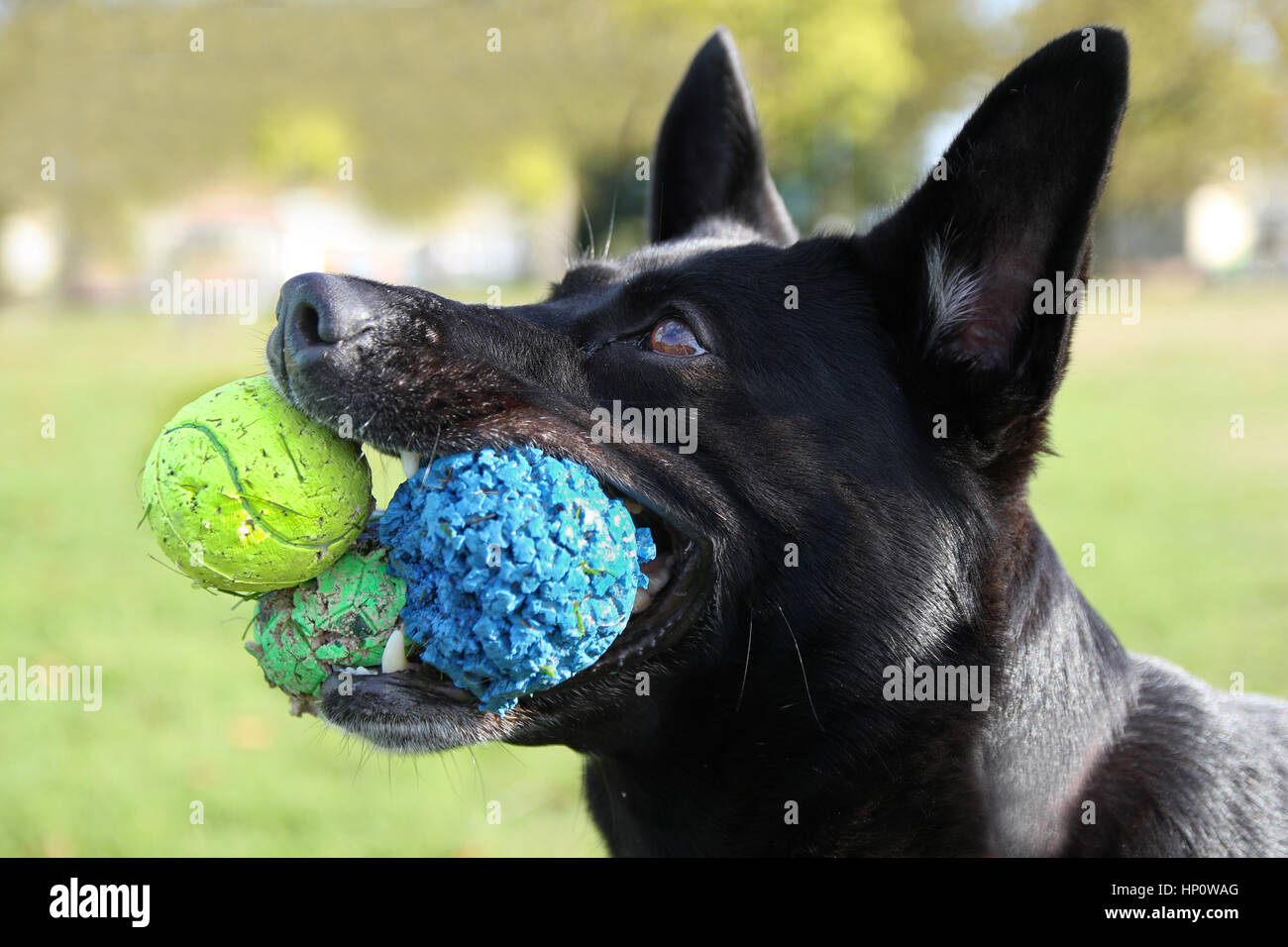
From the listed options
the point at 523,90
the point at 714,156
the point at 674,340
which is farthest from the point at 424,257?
the point at 674,340

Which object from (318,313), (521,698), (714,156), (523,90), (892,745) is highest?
(523,90)

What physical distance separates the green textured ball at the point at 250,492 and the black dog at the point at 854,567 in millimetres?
84

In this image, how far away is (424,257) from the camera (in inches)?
1494

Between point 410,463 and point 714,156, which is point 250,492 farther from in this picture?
point 714,156

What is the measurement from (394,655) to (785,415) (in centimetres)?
94

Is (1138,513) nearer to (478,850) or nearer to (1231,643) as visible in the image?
(1231,643)

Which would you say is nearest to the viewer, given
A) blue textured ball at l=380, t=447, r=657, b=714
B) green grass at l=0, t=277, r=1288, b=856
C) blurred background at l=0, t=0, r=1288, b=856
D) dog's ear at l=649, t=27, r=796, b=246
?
blue textured ball at l=380, t=447, r=657, b=714

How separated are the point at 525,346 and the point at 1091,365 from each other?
20.0m

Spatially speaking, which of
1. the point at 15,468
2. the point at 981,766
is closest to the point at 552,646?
the point at 981,766

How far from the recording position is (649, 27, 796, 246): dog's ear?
3.38 metres

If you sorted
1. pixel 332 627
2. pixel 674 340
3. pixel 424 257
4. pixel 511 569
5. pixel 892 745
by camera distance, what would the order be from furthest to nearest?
pixel 424 257, pixel 674 340, pixel 892 745, pixel 332 627, pixel 511 569

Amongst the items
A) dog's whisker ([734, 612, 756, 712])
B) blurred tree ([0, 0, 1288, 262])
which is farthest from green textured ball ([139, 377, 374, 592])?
blurred tree ([0, 0, 1288, 262])

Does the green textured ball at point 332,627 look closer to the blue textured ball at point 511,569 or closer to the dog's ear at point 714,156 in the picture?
the blue textured ball at point 511,569

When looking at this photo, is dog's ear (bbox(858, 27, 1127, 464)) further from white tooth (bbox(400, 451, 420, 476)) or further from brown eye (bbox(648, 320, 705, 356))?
white tooth (bbox(400, 451, 420, 476))
